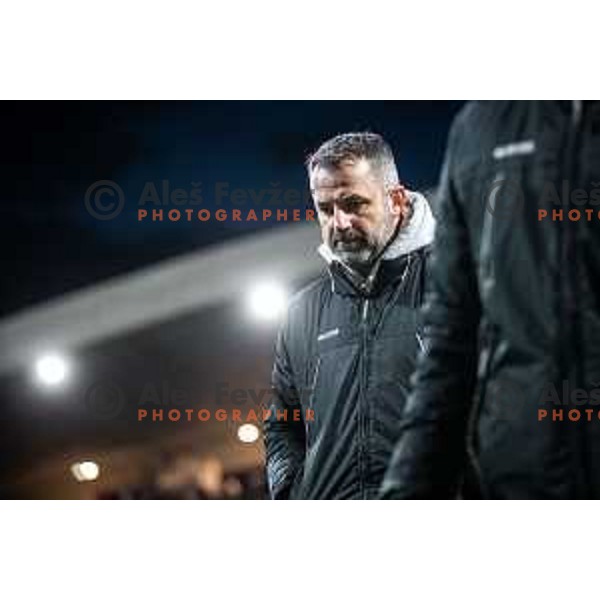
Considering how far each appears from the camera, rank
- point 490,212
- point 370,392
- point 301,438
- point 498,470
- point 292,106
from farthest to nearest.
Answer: point 292,106
point 301,438
point 370,392
point 490,212
point 498,470

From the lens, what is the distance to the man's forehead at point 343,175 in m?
1.97

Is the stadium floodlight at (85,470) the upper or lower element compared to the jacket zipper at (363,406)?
lower

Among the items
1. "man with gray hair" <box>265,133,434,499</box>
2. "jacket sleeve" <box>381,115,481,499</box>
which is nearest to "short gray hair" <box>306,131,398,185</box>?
"man with gray hair" <box>265,133,434,499</box>

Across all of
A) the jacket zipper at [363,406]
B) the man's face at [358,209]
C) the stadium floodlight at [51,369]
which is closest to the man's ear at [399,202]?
the man's face at [358,209]

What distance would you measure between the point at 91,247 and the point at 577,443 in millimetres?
1347

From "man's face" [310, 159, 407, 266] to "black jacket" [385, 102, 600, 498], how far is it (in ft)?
1.74

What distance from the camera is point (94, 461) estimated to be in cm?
216

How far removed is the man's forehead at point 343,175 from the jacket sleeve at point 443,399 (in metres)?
0.67

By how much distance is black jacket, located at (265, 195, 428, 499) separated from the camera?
1.83m

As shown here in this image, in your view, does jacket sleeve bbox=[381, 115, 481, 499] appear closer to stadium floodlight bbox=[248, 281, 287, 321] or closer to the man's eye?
the man's eye

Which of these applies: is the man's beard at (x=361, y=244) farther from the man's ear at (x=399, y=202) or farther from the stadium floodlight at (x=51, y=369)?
the stadium floodlight at (x=51, y=369)
